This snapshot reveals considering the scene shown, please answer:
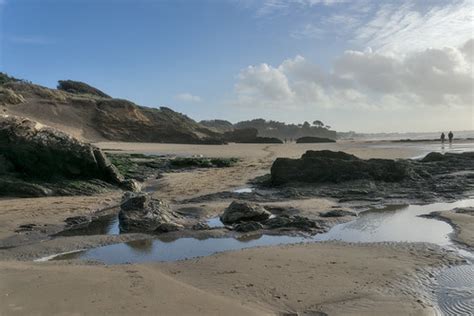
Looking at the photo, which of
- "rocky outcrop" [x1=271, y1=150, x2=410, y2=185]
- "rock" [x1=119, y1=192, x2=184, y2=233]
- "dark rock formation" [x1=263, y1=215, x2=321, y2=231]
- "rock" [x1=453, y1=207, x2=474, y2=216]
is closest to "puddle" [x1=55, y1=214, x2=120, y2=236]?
"rock" [x1=119, y1=192, x2=184, y2=233]

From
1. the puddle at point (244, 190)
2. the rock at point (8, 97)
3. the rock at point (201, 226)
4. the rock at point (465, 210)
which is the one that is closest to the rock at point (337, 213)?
the rock at point (465, 210)

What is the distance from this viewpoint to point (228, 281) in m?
5.77

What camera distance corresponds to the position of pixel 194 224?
30.6 ft

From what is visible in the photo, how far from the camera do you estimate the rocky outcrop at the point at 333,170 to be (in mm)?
15484

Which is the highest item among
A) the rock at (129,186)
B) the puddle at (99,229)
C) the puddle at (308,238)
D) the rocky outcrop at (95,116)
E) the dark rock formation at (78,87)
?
the dark rock formation at (78,87)

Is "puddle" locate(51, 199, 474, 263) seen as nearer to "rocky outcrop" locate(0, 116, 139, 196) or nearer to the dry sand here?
the dry sand

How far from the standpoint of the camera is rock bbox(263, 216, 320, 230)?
30.2 feet

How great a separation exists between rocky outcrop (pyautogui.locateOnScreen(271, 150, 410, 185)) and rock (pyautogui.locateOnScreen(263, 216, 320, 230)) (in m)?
6.24

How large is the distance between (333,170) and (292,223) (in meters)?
6.93

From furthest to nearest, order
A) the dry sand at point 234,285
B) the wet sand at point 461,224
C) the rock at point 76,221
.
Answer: the rock at point 76,221, the wet sand at point 461,224, the dry sand at point 234,285

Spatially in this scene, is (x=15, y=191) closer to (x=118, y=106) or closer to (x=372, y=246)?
(x=372, y=246)

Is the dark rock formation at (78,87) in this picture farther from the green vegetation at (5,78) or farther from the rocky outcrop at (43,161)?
the rocky outcrop at (43,161)

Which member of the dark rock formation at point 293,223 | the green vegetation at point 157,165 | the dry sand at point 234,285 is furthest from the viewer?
the green vegetation at point 157,165

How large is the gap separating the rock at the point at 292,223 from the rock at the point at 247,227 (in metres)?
0.25
